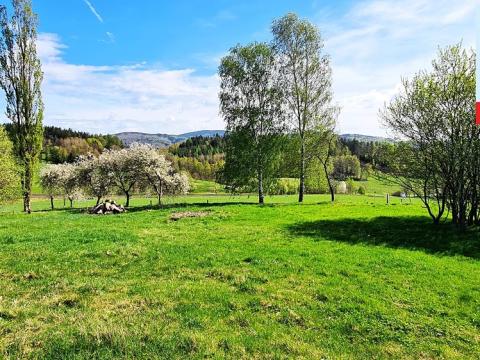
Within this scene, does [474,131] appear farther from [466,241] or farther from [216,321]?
[216,321]

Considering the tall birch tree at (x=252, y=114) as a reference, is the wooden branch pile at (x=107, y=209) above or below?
below

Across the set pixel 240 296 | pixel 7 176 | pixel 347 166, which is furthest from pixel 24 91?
pixel 347 166

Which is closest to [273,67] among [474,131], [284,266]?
[474,131]

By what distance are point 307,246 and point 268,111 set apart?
27.0m

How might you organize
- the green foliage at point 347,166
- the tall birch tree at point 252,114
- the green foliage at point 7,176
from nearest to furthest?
1. the green foliage at point 7,176
2. the tall birch tree at point 252,114
3. the green foliage at point 347,166

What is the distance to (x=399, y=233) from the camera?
2006 centimetres

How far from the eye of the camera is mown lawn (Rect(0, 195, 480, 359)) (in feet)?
24.4

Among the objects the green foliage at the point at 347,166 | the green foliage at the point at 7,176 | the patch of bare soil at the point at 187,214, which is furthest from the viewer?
the green foliage at the point at 347,166

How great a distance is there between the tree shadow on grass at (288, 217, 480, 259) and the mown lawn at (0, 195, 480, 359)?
164 mm

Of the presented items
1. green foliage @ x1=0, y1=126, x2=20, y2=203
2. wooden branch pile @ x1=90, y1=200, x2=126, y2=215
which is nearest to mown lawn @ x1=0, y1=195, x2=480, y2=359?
green foliage @ x1=0, y1=126, x2=20, y2=203

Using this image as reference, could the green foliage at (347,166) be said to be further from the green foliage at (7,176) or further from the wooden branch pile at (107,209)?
the green foliage at (7,176)

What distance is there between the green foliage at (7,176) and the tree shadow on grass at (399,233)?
1036 inches

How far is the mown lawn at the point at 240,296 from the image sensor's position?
7.45 metres

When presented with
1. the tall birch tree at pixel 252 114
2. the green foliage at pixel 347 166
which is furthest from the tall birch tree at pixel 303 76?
the green foliage at pixel 347 166
